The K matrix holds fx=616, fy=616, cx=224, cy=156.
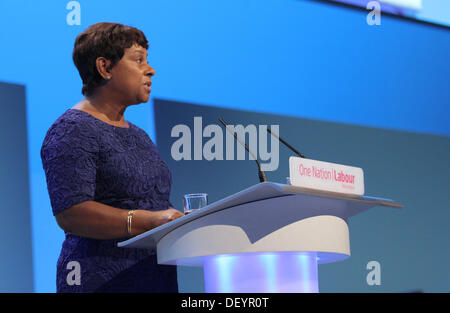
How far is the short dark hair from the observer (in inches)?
78.0

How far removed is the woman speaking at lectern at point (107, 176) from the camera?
167cm

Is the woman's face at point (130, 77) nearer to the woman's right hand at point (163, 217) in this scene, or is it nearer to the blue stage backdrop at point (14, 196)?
the woman's right hand at point (163, 217)

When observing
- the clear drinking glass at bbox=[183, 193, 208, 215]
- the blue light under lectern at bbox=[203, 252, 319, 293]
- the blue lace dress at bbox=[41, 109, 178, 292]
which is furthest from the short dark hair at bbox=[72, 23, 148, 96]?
the blue light under lectern at bbox=[203, 252, 319, 293]

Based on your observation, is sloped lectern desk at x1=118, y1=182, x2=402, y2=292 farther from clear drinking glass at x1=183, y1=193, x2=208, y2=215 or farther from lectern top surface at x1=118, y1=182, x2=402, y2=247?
clear drinking glass at x1=183, y1=193, x2=208, y2=215

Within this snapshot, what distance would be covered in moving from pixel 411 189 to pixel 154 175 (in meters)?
2.61

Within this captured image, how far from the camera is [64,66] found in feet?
9.96

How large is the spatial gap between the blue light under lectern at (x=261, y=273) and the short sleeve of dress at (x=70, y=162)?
1.46 feet

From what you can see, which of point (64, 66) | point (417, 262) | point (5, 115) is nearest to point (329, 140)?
point (417, 262)

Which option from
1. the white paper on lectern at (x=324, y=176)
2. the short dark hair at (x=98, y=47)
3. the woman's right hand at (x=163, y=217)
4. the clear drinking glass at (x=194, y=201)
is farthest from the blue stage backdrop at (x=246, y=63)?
the white paper on lectern at (x=324, y=176)

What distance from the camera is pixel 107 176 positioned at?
1787 millimetres

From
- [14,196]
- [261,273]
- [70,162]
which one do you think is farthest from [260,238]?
[14,196]

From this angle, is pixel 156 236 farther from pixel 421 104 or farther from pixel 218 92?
pixel 421 104

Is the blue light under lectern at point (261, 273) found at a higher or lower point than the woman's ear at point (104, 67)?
lower

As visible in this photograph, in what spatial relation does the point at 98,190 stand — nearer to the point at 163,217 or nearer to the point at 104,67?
the point at 163,217
